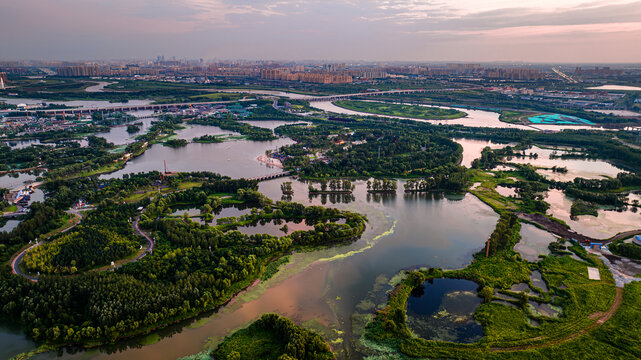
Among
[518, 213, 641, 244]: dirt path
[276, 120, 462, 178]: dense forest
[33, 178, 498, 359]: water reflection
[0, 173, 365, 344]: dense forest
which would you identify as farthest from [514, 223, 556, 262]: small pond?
[276, 120, 462, 178]: dense forest

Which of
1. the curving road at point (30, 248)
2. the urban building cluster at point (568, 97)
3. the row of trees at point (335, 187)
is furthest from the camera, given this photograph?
the urban building cluster at point (568, 97)

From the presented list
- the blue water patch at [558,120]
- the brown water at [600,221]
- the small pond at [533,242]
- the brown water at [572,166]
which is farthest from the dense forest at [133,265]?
the blue water patch at [558,120]

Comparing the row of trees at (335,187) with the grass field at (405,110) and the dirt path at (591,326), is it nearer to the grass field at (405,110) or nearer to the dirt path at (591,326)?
the dirt path at (591,326)

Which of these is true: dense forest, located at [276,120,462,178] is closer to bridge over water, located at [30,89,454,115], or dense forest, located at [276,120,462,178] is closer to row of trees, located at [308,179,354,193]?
row of trees, located at [308,179,354,193]

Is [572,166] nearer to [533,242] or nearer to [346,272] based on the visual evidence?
[533,242]

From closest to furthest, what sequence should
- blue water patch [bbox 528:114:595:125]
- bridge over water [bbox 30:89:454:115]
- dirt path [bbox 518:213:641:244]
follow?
dirt path [bbox 518:213:641:244]
blue water patch [bbox 528:114:595:125]
bridge over water [bbox 30:89:454:115]

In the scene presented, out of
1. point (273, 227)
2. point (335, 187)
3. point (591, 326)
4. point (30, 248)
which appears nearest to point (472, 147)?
point (335, 187)
